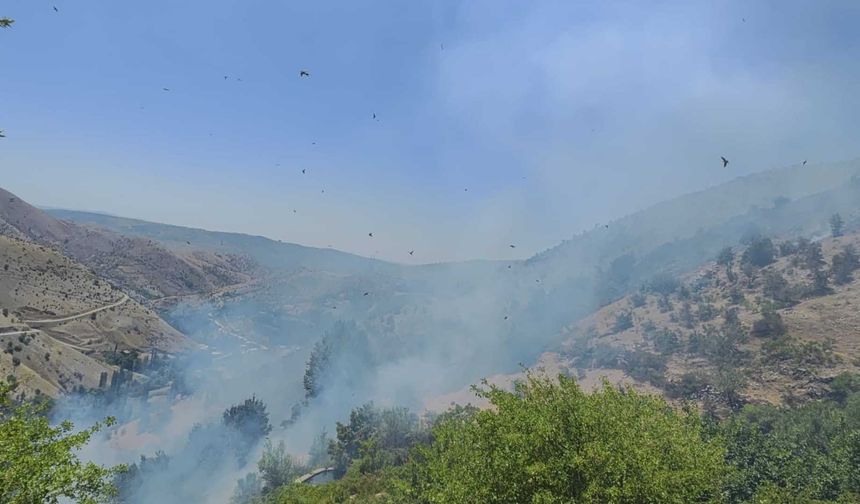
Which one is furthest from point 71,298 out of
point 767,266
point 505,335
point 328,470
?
point 767,266

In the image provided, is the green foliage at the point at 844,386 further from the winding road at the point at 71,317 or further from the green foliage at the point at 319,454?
the winding road at the point at 71,317

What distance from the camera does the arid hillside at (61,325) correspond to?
97.2 meters

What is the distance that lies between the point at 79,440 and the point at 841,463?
159 feet

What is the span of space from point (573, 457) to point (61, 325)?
149 metres

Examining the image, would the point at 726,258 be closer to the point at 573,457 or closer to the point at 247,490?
the point at 247,490

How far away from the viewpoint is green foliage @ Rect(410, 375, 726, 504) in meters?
14.0

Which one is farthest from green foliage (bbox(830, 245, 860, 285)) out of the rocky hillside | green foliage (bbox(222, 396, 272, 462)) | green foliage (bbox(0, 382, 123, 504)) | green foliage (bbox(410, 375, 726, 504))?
green foliage (bbox(0, 382, 123, 504))

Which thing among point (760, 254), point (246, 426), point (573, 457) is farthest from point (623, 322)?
point (573, 457)

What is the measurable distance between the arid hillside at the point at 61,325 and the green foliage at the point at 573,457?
10845cm

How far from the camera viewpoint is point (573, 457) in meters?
14.4

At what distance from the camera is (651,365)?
8756 centimetres

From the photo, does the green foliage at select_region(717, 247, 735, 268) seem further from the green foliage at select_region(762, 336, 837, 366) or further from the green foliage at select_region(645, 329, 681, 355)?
the green foliage at select_region(762, 336, 837, 366)

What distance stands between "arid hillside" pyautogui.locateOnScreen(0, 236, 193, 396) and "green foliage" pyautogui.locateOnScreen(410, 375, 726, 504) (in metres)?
108

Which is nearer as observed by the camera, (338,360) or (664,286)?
(338,360)
